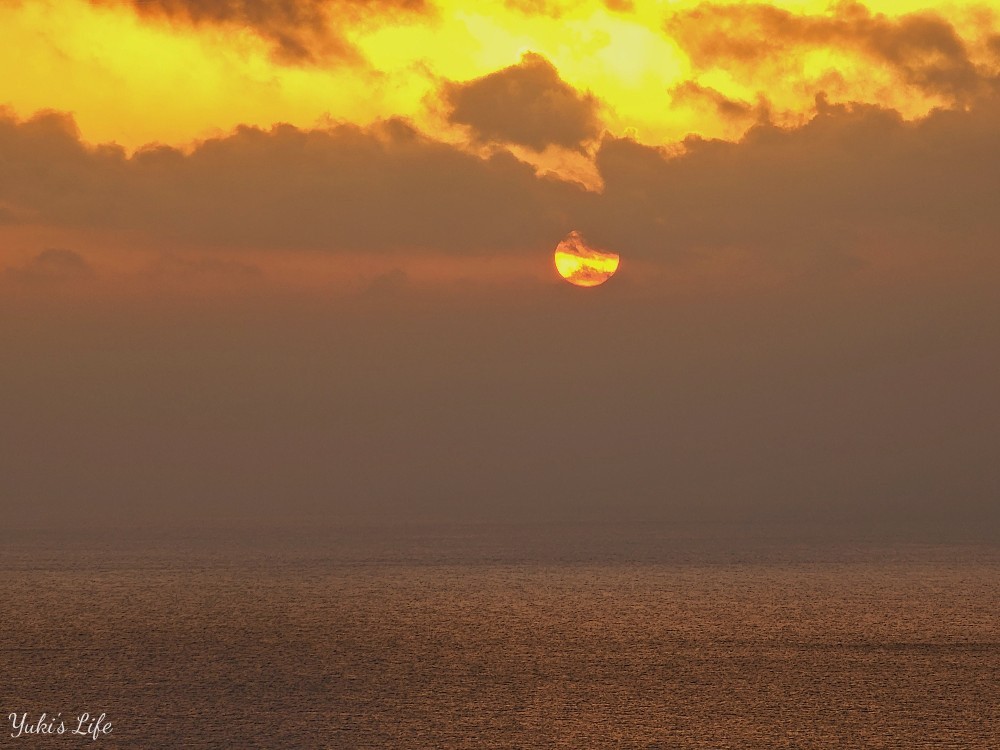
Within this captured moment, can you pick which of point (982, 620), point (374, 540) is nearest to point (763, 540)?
point (374, 540)

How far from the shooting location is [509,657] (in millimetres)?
24234

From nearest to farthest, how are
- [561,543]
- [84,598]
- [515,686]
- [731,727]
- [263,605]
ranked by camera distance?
1. [731,727]
2. [515,686]
3. [263,605]
4. [84,598]
5. [561,543]

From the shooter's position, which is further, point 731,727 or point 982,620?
point 982,620

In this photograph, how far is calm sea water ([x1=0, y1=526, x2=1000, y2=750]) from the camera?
Result: 17469 millimetres

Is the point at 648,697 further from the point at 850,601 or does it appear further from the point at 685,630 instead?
the point at 850,601

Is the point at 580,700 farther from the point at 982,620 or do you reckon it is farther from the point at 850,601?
the point at 850,601

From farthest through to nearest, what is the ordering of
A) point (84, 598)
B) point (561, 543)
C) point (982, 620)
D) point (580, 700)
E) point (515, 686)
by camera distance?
point (561, 543) < point (84, 598) < point (982, 620) < point (515, 686) < point (580, 700)

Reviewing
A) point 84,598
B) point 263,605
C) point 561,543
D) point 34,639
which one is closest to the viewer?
point 34,639

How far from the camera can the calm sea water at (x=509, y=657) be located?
17.5 m

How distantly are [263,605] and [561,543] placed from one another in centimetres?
4626

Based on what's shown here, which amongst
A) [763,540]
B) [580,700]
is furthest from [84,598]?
[763,540]

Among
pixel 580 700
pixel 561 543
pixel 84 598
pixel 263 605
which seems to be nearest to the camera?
pixel 580 700

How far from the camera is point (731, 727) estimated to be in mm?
17547

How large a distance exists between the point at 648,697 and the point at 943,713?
15.1ft
